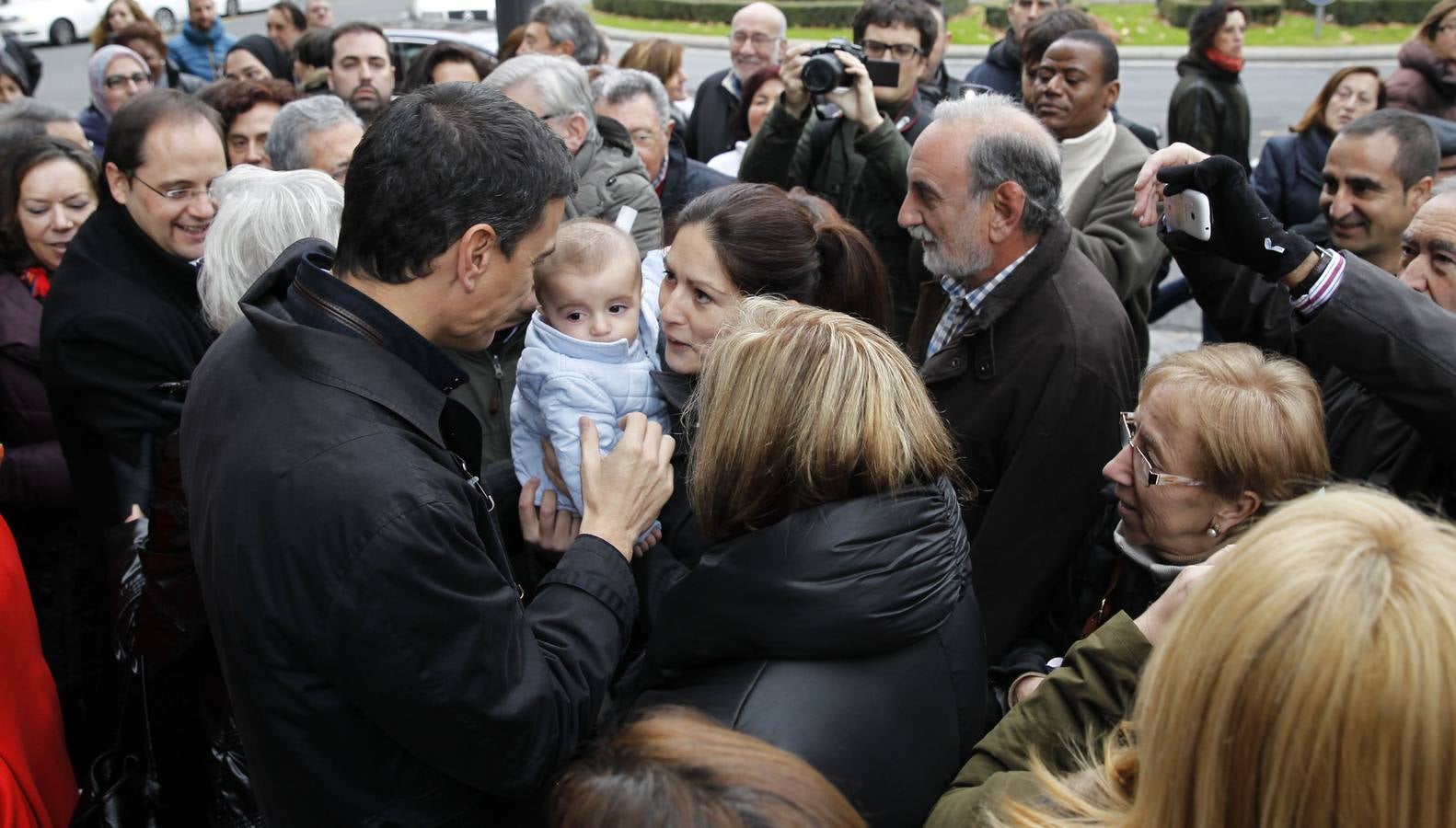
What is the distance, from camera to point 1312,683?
1.16 meters

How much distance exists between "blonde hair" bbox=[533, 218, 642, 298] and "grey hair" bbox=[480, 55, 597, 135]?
156 cm

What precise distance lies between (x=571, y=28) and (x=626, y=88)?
1.57 metres

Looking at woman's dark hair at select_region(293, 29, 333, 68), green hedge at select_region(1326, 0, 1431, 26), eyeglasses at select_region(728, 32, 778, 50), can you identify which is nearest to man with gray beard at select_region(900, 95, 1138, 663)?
eyeglasses at select_region(728, 32, 778, 50)

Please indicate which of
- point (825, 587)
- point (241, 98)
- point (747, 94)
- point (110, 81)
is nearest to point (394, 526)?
point (825, 587)

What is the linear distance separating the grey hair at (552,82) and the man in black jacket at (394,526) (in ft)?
8.10

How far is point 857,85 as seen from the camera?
4242mm

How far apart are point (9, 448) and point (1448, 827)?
3830mm

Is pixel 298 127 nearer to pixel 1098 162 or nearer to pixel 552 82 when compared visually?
pixel 552 82

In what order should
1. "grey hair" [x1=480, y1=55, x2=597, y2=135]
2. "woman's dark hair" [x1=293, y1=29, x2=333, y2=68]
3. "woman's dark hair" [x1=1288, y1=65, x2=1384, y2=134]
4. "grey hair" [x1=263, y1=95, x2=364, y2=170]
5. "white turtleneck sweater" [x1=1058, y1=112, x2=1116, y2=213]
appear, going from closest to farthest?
"grey hair" [x1=263, y1=95, x2=364, y2=170]
"grey hair" [x1=480, y1=55, x2=597, y2=135]
"white turtleneck sweater" [x1=1058, y1=112, x2=1116, y2=213]
"woman's dark hair" [x1=1288, y1=65, x2=1384, y2=134]
"woman's dark hair" [x1=293, y1=29, x2=333, y2=68]

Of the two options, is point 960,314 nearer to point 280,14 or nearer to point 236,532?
point 236,532

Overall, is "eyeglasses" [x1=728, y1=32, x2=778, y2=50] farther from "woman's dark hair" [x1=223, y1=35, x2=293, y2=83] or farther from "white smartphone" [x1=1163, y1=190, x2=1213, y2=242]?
"white smartphone" [x1=1163, y1=190, x2=1213, y2=242]

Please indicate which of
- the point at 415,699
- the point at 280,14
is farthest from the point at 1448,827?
the point at 280,14

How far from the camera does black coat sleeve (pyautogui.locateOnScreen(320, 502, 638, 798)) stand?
1634mm

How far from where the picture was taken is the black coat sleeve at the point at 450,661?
5.36 feet
